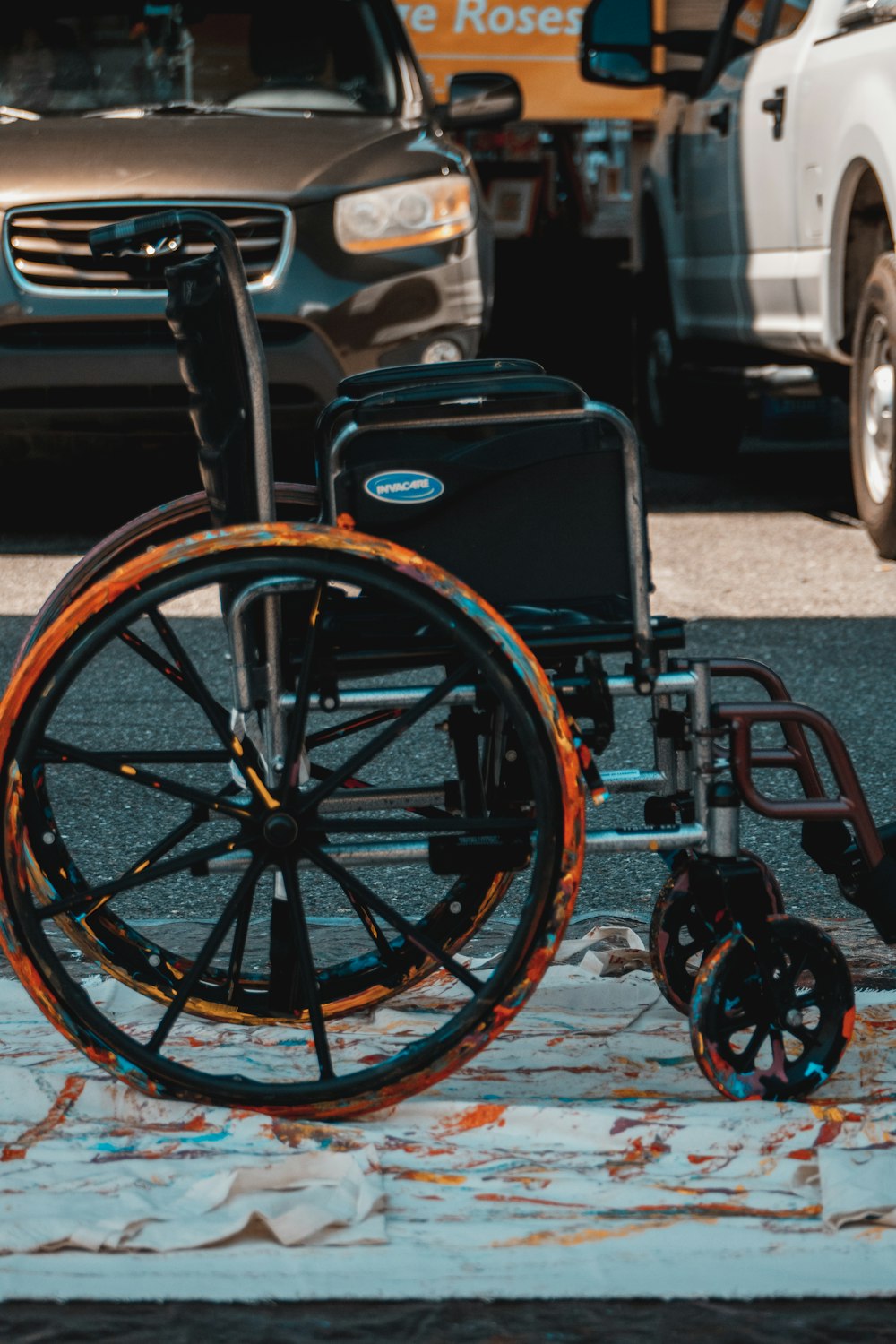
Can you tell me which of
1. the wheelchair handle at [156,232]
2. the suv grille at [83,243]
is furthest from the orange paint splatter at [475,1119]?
→ the suv grille at [83,243]

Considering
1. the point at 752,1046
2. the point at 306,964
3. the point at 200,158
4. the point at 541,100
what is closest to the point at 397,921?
the point at 306,964

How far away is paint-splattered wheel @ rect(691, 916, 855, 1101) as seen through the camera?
7.64ft

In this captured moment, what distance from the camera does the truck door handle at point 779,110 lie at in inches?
258

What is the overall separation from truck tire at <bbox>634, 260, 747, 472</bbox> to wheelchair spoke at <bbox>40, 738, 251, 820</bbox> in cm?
599

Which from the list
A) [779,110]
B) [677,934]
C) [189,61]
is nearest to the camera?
[677,934]

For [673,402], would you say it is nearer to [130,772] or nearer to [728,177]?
[728,177]

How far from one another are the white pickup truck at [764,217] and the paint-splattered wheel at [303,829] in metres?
3.54

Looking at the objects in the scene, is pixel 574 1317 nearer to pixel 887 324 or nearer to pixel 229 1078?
pixel 229 1078

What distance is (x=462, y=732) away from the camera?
2.59 metres

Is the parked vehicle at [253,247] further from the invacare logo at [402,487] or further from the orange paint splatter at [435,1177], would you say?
the orange paint splatter at [435,1177]

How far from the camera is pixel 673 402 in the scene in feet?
27.4

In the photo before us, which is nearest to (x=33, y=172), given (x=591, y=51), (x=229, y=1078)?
(x=591, y=51)

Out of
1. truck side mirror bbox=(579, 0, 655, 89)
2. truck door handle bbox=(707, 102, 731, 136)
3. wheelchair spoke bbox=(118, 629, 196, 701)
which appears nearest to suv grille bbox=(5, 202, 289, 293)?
truck side mirror bbox=(579, 0, 655, 89)

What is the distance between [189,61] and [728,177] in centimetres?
202
